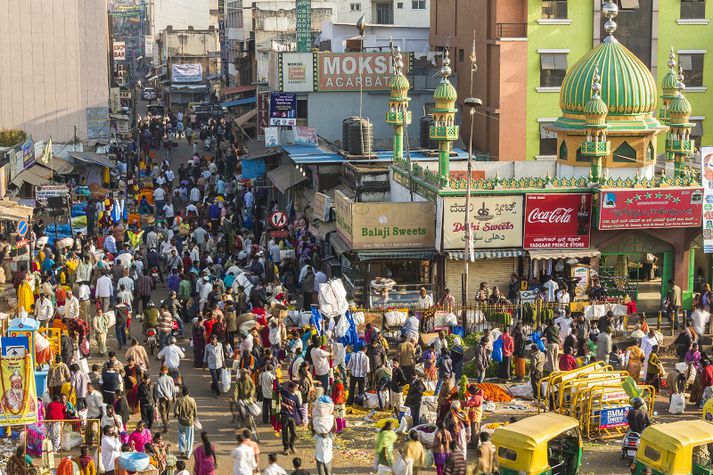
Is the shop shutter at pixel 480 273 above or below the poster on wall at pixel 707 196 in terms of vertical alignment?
below

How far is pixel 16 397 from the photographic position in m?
19.8

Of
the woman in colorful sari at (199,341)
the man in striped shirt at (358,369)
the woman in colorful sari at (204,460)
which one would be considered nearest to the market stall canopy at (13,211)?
the woman in colorful sari at (199,341)

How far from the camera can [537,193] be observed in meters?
28.3

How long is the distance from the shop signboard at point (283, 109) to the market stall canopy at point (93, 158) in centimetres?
664

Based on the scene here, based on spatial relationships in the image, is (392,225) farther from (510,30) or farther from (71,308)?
(510,30)

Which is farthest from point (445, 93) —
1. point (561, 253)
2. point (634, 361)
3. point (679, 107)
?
point (634, 361)

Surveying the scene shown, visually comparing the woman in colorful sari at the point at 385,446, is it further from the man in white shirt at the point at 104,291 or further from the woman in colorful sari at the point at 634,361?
the man in white shirt at the point at 104,291

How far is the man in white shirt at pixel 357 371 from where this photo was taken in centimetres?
2269

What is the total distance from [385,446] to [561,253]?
11.0m

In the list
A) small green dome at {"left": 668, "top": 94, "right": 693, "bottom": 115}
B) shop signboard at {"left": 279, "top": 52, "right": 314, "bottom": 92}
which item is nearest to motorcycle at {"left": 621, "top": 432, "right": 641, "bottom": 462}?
small green dome at {"left": 668, "top": 94, "right": 693, "bottom": 115}

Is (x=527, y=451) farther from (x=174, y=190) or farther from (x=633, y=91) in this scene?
(x=174, y=190)

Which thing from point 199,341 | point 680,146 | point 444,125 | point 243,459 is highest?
point 444,125

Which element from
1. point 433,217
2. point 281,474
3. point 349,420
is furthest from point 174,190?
point 281,474

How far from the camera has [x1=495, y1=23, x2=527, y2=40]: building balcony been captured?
39719 millimetres
